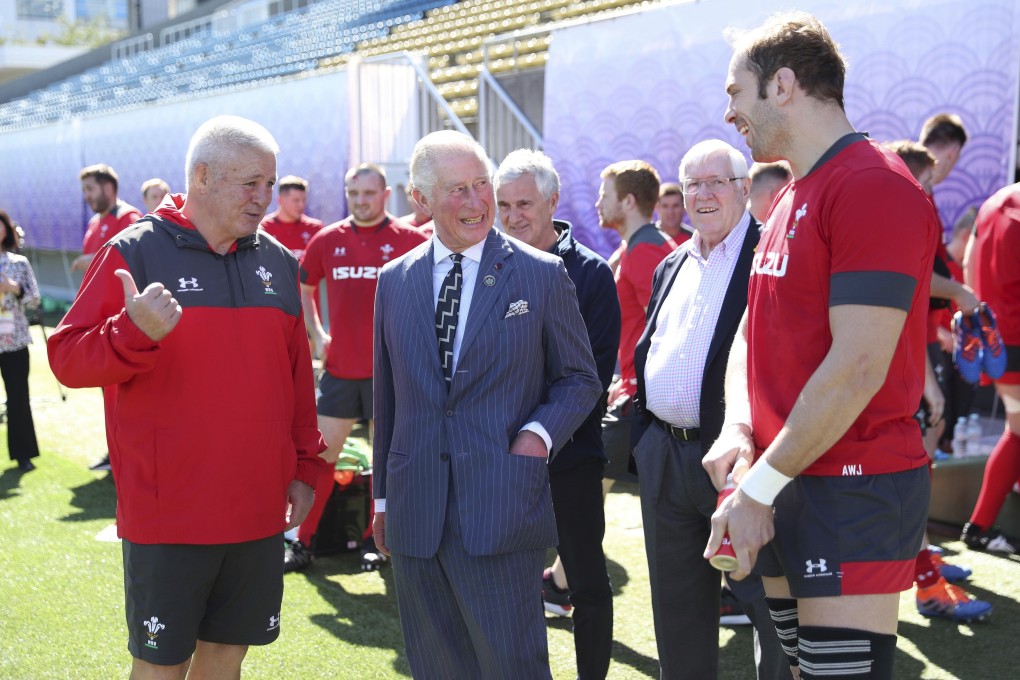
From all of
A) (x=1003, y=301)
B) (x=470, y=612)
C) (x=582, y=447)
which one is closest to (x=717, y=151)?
(x=582, y=447)

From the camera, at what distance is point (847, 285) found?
1.95 meters

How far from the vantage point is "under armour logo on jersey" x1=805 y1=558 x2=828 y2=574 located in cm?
207

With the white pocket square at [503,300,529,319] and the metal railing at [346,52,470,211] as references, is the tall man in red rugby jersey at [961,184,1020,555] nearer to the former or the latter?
the white pocket square at [503,300,529,319]

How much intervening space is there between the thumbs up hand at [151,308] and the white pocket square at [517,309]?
0.83 metres

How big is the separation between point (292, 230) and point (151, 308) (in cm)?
632

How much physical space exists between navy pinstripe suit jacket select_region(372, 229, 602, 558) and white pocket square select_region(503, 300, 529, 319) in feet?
0.03

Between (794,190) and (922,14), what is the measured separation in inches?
178

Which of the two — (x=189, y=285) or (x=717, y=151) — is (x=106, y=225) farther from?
(x=717, y=151)

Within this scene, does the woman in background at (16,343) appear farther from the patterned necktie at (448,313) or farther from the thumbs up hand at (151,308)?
the patterned necktie at (448,313)

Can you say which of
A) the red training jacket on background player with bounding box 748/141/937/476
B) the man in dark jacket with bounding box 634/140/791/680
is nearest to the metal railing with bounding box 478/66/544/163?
the man in dark jacket with bounding box 634/140/791/680

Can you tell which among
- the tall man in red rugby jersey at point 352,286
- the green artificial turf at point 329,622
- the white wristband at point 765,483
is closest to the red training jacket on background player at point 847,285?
the white wristband at point 765,483

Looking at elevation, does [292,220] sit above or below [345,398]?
above

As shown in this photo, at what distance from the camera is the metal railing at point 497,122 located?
10.5m

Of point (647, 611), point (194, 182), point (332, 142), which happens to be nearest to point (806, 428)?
point (194, 182)
